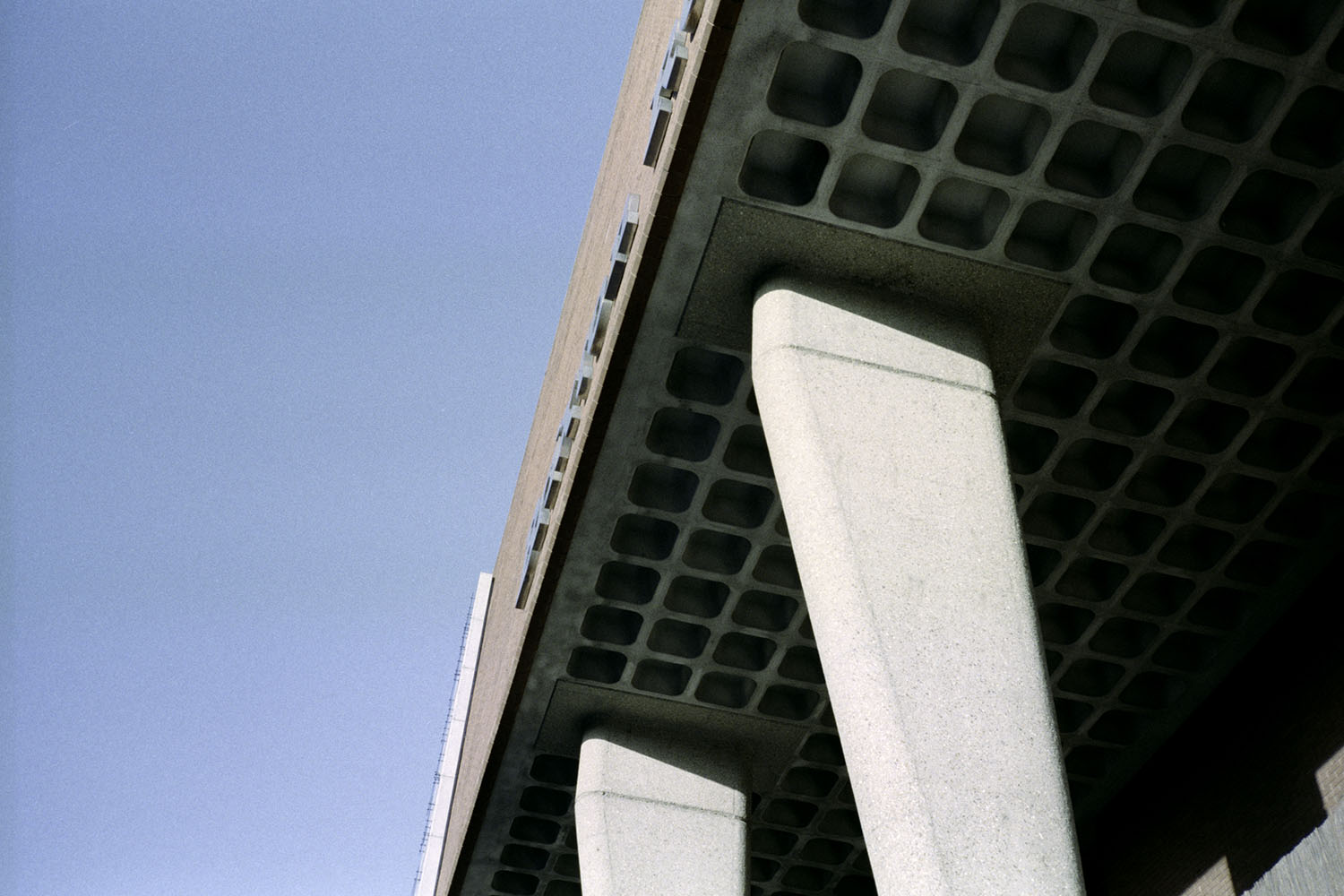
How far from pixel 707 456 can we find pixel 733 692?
397 cm

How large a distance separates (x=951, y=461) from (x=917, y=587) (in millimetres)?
1226

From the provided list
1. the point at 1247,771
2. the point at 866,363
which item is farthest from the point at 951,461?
the point at 1247,771

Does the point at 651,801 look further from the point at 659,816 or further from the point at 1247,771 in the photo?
the point at 1247,771

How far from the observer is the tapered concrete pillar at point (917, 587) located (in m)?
9.09

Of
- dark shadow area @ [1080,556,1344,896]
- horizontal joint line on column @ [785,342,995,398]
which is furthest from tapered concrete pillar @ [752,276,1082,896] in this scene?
dark shadow area @ [1080,556,1344,896]

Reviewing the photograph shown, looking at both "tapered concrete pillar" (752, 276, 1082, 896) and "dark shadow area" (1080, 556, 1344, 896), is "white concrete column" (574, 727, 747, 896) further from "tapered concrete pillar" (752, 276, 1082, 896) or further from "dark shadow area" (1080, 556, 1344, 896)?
"tapered concrete pillar" (752, 276, 1082, 896)

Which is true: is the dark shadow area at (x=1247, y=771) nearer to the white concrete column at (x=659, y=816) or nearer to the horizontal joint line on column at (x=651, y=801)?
the white concrete column at (x=659, y=816)

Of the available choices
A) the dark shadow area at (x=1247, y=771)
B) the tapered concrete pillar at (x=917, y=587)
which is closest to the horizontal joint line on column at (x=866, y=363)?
the tapered concrete pillar at (x=917, y=587)

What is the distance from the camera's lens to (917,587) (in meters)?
9.95

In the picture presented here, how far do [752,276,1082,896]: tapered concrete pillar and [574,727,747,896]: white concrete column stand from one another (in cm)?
663

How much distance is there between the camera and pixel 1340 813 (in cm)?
918

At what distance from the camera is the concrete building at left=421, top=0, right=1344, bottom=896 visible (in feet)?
32.9

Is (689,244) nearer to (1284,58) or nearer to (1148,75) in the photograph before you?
(1148,75)

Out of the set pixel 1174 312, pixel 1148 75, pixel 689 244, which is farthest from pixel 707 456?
pixel 1148 75
